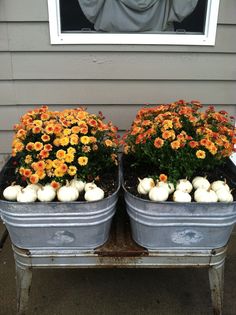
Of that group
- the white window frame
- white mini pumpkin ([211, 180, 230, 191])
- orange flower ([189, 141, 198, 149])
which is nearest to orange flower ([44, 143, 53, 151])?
orange flower ([189, 141, 198, 149])

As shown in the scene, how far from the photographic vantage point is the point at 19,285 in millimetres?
1611

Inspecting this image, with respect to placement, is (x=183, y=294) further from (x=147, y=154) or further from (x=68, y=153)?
(x=68, y=153)

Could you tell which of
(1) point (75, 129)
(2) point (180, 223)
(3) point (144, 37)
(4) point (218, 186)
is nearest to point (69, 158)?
(1) point (75, 129)

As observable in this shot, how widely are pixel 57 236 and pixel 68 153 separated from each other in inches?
14.7

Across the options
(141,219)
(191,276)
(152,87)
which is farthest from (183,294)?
(152,87)

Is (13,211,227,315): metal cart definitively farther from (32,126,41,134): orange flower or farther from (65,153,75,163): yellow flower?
(32,126,41,134): orange flower

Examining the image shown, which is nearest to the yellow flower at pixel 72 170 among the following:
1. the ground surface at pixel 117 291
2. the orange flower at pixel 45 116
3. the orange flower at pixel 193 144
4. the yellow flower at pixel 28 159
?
the yellow flower at pixel 28 159

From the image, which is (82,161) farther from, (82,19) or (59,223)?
(82,19)

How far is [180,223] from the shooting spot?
1463mm

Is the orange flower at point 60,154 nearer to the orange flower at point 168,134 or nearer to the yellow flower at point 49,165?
the yellow flower at point 49,165

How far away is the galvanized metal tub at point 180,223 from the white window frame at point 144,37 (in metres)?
1.11

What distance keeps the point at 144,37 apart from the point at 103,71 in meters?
0.34

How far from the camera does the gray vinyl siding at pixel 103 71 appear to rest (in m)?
2.11

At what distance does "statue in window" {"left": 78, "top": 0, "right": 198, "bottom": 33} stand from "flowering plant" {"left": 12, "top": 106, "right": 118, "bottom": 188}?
73cm
